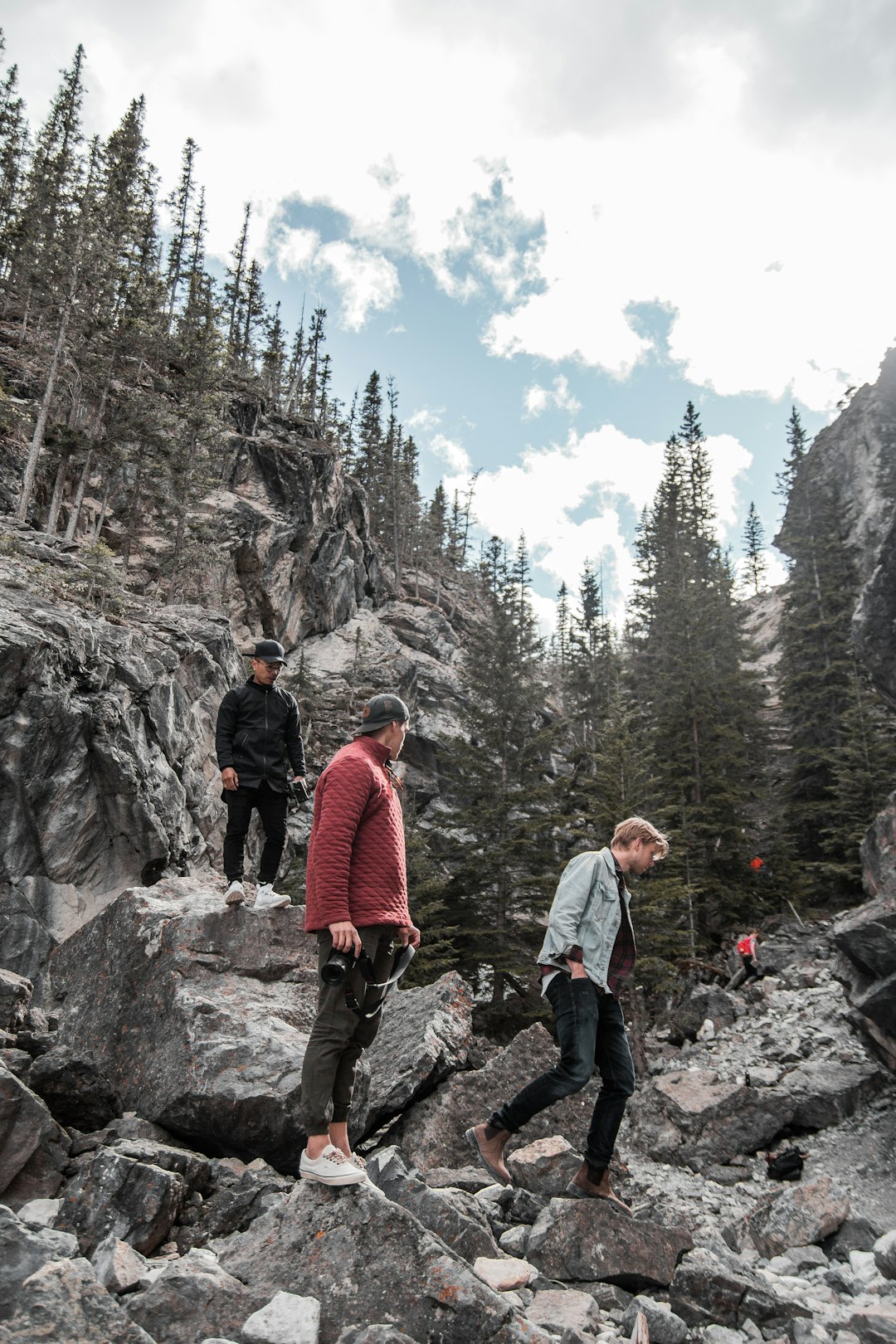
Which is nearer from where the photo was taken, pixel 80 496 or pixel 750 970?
pixel 750 970

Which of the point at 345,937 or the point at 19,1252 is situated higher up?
the point at 345,937

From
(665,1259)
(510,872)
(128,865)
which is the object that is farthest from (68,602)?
(665,1259)

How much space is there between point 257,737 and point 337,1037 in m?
3.66

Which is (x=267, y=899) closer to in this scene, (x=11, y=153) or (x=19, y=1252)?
(x=19, y=1252)

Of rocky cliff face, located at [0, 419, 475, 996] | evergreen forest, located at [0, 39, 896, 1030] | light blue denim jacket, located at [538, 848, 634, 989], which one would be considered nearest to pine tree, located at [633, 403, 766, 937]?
evergreen forest, located at [0, 39, 896, 1030]

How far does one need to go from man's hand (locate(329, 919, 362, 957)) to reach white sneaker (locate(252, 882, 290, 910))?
3456 millimetres

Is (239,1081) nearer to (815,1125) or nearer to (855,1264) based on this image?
(855,1264)

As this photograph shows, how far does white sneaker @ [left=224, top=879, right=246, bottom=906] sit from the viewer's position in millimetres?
6801

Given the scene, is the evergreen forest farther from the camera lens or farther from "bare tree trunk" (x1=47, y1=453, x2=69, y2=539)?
the camera lens

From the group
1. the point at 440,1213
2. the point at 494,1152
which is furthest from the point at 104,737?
the point at 440,1213

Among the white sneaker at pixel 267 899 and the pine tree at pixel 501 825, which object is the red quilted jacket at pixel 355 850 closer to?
the white sneaker at pixel 267 899

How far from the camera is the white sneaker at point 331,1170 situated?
3.62m

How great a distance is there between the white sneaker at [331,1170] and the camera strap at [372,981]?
0.65 m

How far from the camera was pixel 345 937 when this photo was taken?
3.77 m
